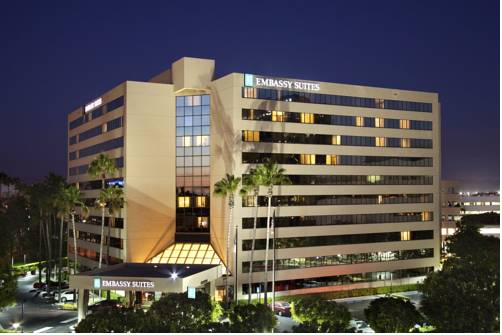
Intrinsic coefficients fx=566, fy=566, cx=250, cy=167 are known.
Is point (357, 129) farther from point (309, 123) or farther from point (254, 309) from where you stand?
point (254, 309)

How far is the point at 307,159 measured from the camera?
84.8 meters

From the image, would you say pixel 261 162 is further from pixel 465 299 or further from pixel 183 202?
pixel 465 299

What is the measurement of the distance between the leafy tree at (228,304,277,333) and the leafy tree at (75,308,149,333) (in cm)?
739

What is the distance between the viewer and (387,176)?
305ft

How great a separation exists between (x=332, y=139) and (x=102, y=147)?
3854 centimetres

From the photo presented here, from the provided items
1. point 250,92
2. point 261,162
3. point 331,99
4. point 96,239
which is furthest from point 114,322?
point 96,239

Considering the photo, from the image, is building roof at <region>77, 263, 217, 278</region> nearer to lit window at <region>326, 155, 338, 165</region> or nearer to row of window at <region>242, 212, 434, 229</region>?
row of window at <region>242, 212, 434, 229</region>

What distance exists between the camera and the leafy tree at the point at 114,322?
41.5 metres

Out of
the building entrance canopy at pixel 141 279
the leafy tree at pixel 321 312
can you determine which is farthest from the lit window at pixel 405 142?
the leafy tree at pixel 321 312

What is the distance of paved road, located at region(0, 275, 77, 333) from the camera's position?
212 ft

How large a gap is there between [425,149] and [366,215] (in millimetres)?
17275

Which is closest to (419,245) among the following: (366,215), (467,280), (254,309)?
(366,215)

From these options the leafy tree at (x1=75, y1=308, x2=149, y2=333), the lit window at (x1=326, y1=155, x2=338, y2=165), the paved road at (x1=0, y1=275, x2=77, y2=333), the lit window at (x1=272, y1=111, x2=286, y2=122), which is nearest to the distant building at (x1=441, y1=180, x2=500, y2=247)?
the lit window at (x1=326, y1=155, x2=338, y2=165)

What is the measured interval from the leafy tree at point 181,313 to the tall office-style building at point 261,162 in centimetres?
2985
